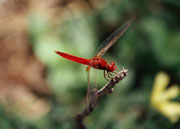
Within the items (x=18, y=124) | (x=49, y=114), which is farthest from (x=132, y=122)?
(x=18, y=124)

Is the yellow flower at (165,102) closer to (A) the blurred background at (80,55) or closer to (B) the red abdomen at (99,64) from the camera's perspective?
(A) the blurred background at (80,55)

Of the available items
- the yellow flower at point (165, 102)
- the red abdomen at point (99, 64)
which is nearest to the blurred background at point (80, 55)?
the yellow flower at point (165, 102)

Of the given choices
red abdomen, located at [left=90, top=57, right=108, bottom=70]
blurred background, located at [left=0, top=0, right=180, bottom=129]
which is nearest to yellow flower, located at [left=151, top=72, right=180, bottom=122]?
blurred background, located at [left=0, top=0, right=180, bottom=129]

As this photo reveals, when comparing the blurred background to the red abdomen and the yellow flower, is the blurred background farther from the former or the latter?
the red abdomen

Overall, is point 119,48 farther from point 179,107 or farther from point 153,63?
point 179,107

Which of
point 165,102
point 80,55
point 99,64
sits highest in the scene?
point 99,64

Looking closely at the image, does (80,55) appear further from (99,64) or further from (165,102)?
(99,64)

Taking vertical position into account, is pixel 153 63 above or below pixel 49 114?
above

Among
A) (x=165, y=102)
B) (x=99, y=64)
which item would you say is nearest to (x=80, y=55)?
(x=165, y=102)

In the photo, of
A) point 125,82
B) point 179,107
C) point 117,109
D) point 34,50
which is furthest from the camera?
point 34,50
